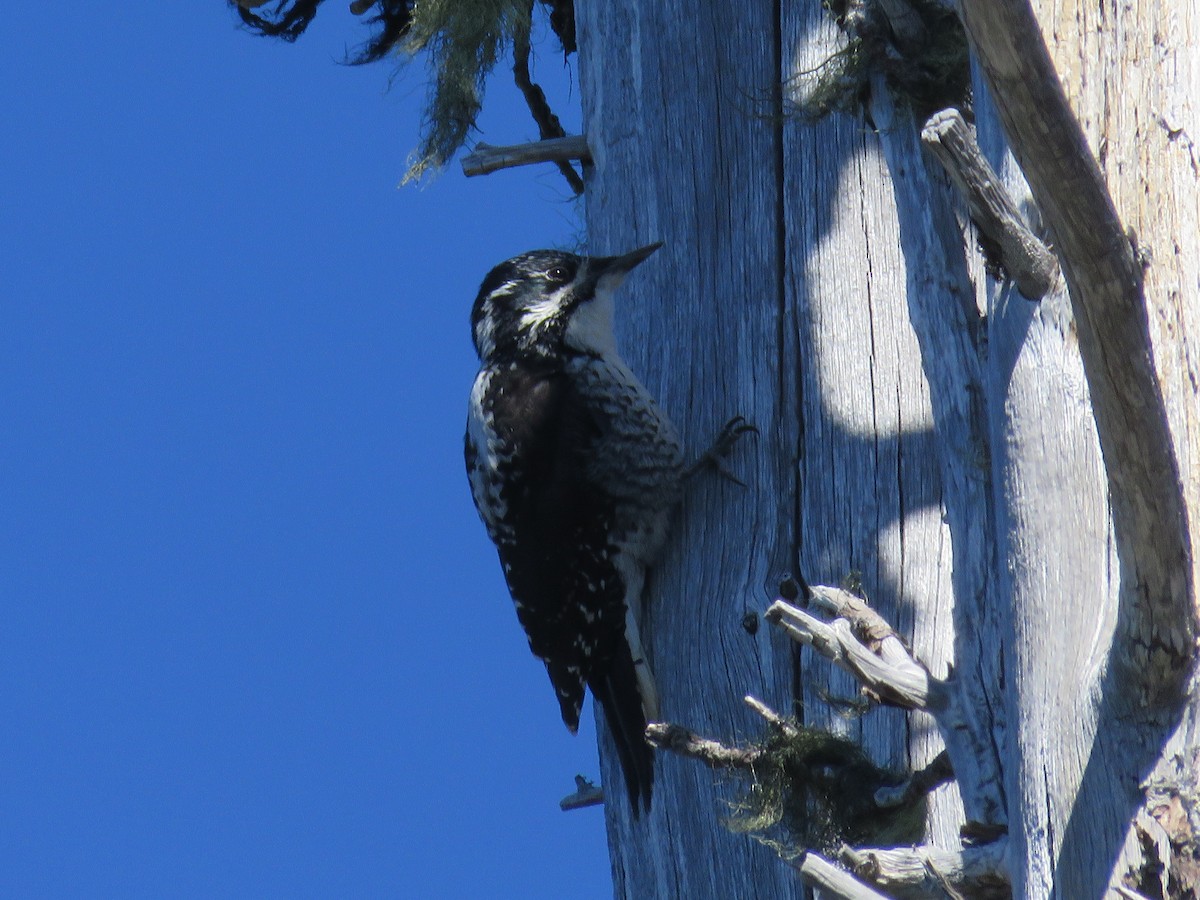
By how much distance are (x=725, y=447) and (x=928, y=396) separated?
47 cm

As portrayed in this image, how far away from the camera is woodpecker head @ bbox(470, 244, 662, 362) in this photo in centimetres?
365

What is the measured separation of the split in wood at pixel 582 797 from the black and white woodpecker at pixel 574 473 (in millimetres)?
164

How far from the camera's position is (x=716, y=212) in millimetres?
3066

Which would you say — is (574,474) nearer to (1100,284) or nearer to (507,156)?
(507,156)

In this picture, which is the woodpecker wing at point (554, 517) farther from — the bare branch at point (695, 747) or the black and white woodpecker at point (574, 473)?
the bare branch at point (695, 747)

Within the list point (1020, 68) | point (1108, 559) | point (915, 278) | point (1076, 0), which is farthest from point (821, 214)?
point (1020, 68)

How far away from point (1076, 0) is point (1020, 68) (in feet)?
1.92

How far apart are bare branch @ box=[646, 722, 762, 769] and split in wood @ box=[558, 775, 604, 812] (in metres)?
1.22

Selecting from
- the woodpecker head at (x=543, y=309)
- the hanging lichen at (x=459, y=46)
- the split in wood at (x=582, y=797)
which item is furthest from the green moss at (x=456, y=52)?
the split in wood at (x=582, y=797)

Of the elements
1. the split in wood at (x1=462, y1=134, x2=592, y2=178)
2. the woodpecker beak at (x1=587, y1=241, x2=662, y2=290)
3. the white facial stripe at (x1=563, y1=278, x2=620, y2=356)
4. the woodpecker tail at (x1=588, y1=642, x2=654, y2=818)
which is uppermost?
the split in wood at (x1=462, y1=134, x2=592, y2=178)

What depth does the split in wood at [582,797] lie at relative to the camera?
138 inches

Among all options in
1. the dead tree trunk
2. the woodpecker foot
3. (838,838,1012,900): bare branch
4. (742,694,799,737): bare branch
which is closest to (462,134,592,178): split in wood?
the dead tree trunk

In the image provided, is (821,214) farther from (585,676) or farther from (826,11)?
(585,676)

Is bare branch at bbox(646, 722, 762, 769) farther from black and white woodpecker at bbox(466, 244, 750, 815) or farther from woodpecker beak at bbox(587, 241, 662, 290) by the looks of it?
woodpecker beak at bbox(587, 241, 662, 290)
